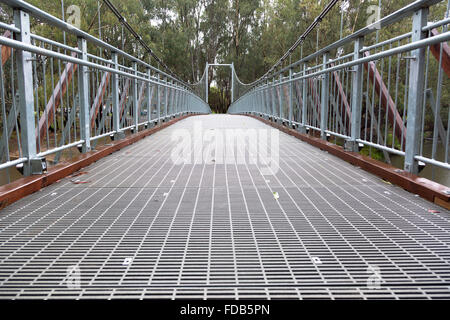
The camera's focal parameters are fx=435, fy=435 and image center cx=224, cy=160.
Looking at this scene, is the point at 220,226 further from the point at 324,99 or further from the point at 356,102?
the point at 324,99

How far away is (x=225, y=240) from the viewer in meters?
1.84

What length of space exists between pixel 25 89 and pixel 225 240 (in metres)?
1.74

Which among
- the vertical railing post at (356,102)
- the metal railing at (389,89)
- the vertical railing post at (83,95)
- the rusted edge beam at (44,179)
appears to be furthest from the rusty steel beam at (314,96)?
the vertical railing post at (83,95)

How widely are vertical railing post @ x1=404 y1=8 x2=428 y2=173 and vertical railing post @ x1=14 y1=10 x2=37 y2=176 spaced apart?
2460 mm

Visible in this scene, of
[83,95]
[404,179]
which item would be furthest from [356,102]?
[83,95]

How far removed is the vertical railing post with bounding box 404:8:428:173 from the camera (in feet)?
9.08

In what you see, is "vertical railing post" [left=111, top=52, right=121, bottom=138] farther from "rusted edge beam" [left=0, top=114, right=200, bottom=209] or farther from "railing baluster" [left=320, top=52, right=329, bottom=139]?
"railing baluster" [left=320, top=52, right=329, bottom=139]

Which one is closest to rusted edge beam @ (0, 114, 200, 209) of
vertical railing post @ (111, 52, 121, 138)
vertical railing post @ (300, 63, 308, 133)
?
vertical railing post @ (111, 52, 121, 138)

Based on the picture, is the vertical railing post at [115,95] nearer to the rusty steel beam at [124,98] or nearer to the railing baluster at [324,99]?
the rusty steel beam at [124,98]

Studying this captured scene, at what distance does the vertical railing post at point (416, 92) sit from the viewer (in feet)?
9.08

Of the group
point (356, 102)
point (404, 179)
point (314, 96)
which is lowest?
point (404, 179)

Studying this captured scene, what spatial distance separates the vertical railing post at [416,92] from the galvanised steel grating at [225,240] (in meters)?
0.28

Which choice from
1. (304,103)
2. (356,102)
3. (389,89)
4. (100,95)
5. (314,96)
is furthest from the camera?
(304,103)
